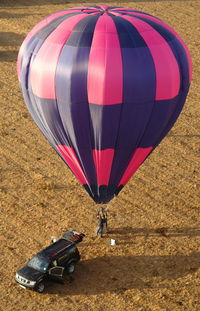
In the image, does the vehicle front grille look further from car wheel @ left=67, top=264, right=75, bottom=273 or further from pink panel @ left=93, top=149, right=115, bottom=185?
pink panel @ left=93, top=149, right=115, bottom=185

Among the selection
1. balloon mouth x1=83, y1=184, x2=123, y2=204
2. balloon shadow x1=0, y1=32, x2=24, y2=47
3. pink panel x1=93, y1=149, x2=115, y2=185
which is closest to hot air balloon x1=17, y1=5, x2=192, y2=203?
pink panel x1=93, y1=149, x2=115, y2=185

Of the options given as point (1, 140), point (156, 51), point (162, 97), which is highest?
point (156, 51)

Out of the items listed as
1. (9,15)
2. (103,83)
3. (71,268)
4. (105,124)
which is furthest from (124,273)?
(9,15)

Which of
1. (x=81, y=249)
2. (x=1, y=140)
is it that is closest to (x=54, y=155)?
(x=1, y=140)

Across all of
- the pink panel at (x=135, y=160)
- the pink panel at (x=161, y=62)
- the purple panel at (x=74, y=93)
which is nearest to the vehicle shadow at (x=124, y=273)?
the pink panel at (x=135, y=160)

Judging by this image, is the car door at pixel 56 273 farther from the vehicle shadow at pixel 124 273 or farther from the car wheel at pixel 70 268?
the car wheel at pixel 70 268

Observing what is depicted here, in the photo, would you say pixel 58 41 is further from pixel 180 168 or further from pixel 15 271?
pixel 180 168
